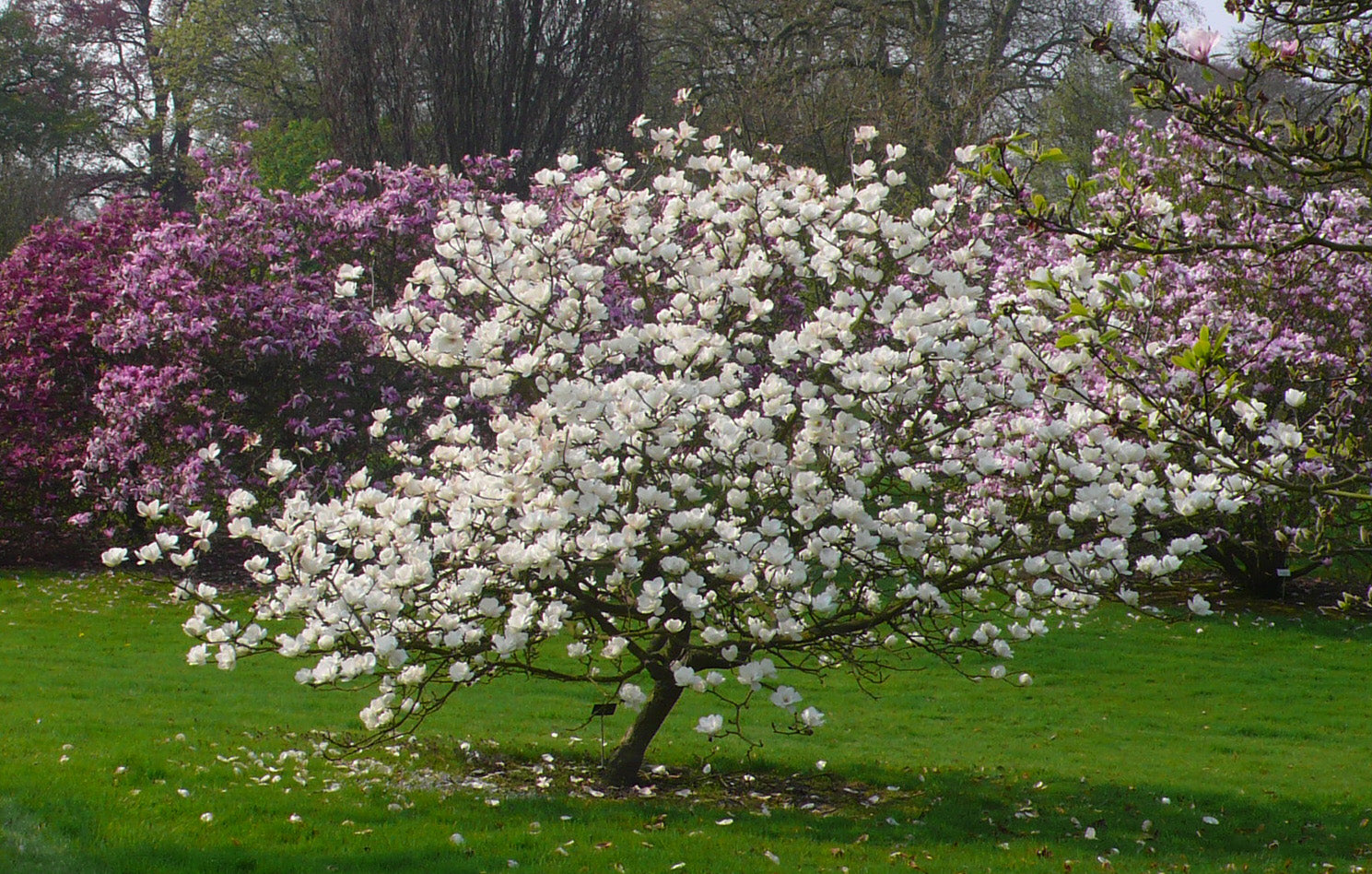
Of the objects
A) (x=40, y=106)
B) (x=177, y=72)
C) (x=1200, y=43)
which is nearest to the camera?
(x=1200, y=43)

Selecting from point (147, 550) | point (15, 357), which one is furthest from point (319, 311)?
point (147, 550)

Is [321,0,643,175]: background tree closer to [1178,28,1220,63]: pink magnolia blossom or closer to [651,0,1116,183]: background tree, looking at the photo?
[651,0,1116,183]: background tree

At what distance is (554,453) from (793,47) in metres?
21.0

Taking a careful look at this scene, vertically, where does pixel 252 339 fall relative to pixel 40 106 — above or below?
below

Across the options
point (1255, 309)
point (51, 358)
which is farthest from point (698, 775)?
point (51, 358)

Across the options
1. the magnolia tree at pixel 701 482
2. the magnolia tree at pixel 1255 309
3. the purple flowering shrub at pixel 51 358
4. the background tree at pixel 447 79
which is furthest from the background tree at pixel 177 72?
the magnolia tree at pixel 701 482

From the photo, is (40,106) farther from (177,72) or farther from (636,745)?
(636,745)

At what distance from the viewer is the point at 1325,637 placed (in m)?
14.9

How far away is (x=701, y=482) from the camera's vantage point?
22.7ft

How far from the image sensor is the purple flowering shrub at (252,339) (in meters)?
14.5

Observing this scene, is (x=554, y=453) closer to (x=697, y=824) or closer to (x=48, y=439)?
(x=697, y=824)

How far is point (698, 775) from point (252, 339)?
851 centimetres

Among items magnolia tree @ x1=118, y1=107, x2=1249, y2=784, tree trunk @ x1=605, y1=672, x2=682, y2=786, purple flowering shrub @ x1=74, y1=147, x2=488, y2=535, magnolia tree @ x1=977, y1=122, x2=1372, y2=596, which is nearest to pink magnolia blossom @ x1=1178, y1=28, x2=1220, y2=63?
magnolia tree @ x1=118, y1=107, x2=1249, y2=784

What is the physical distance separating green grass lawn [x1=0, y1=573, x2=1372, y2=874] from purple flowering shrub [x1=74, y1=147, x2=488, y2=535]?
2.18 m
